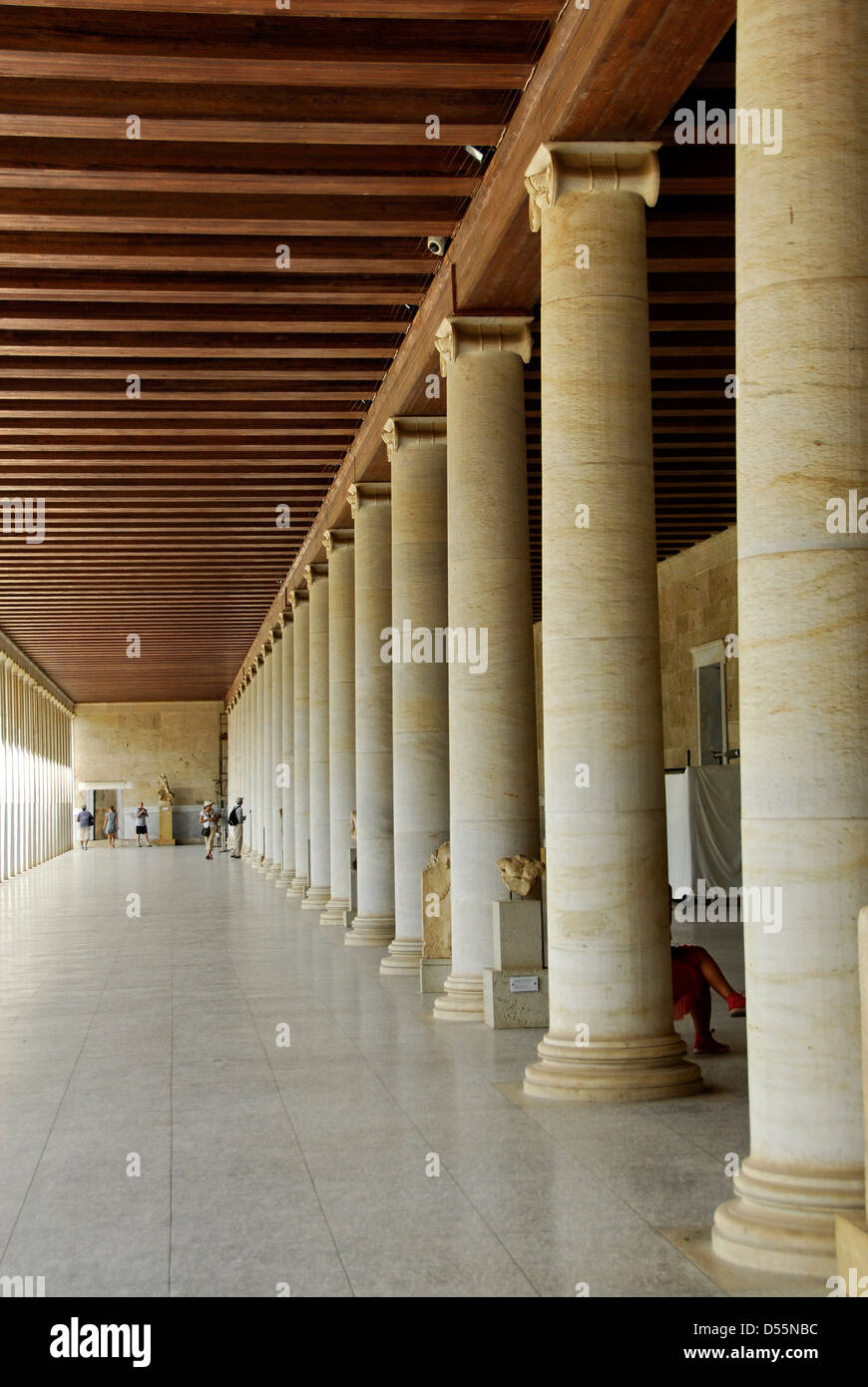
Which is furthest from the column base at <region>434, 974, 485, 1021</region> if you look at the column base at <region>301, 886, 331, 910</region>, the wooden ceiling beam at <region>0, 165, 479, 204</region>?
the column base at <region>301, 886, 331, 910</region>

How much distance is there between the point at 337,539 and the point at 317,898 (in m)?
6.92

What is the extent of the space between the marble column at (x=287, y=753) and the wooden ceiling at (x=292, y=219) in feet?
38.7

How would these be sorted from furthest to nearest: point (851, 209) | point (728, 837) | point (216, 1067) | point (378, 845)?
point (728, 837) < point (378, 845) < point (216, 1067) < point (851, 209)

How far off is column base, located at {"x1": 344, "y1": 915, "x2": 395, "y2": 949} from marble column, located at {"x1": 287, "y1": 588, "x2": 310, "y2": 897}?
35.3ft

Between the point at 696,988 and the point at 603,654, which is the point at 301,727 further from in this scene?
the point at 603,654

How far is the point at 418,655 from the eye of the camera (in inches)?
685

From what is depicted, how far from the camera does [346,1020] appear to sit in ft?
44.4

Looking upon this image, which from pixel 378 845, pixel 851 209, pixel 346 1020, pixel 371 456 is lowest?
pixel 346 1020

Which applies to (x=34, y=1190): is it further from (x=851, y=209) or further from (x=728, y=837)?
(x=728, y=837)

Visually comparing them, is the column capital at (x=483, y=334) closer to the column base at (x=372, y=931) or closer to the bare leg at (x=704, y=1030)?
the bare leg at (x=704, y=1030)

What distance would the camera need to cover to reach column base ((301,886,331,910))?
27688mm

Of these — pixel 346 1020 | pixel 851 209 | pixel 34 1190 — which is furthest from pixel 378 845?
pixel 851 209

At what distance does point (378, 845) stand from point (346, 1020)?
7859 mm

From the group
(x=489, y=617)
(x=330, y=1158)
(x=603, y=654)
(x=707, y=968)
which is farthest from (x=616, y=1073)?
(x=489, y=617)
